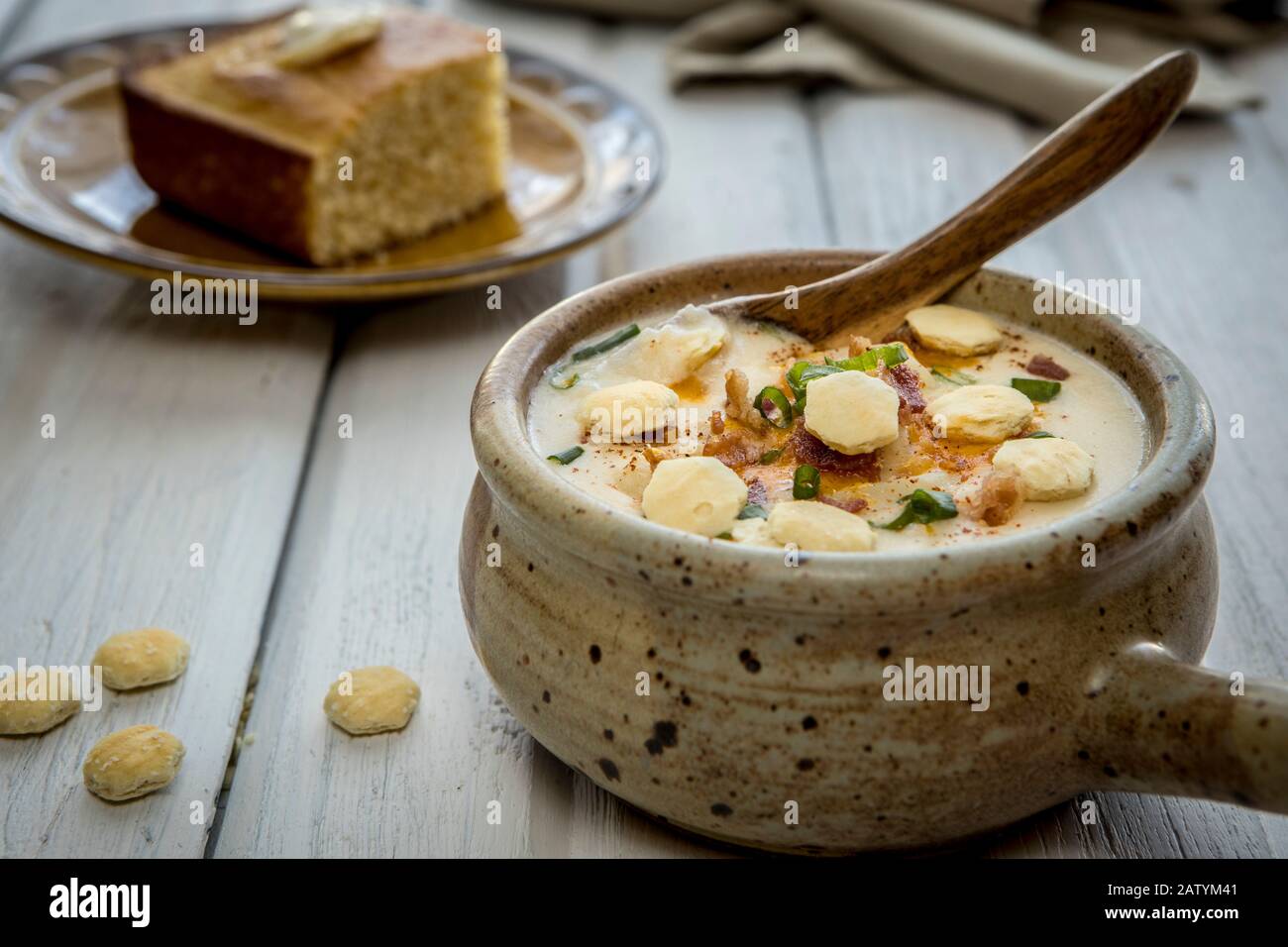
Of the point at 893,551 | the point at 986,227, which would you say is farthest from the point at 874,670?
the point at 986,227

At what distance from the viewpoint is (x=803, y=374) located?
1400 millimetres

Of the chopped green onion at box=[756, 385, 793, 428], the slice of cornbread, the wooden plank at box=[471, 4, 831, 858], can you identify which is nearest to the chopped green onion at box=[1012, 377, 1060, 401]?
the chopped green onion at box=[756, 385, 793, 428]

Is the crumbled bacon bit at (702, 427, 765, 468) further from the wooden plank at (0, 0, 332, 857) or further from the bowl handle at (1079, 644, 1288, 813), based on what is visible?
the wooden plank at (0, 0, 332, 857)

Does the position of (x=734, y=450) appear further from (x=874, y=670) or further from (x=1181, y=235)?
(x=1181, y=235)

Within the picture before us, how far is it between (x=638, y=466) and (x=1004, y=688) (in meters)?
0.37

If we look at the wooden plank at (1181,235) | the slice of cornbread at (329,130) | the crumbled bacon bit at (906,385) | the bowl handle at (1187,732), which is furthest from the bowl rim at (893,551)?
the slice of cornbread at (329,130)

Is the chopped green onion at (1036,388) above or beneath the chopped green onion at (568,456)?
beneath

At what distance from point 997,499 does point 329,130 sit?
1466 mm

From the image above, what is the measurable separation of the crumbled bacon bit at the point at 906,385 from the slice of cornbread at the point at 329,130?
3.91 ft

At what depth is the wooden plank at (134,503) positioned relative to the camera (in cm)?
138

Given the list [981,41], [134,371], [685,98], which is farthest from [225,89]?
[981,41]

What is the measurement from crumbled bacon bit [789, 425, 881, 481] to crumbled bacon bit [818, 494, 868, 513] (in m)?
0.04

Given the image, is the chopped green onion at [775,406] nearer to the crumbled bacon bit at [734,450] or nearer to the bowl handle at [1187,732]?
the crumbled bacon bit at [734,450]

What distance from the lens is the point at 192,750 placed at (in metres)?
1.42
